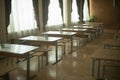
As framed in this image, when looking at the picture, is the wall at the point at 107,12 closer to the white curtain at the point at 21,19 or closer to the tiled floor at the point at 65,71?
the white curtain at the point at 21,19

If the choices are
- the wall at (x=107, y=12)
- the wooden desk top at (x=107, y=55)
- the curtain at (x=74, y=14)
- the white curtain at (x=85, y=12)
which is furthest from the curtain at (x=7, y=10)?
the wall at (x=107, y=12)

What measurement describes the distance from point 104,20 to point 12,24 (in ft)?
31.1

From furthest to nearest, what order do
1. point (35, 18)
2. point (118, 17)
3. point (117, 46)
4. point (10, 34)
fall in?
point (118, 17) → point (35, 18) → point (10, 34) → point (117, 46)

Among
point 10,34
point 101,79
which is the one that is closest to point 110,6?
point 10,34

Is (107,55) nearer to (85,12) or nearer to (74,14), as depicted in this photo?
(74,14)

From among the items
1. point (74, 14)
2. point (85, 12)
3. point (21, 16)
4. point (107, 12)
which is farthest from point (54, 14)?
point (107, 12)

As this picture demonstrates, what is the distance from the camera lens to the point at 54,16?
8.59m

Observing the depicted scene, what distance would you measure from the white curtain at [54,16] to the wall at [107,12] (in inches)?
231

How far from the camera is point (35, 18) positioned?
285 inches

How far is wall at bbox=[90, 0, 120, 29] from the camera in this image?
45.9 feet

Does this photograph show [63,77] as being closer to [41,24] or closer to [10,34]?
[10,34]

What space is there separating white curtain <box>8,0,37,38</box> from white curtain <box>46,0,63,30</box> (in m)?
1.14

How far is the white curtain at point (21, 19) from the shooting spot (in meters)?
6.11

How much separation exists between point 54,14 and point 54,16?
9 centimetres
